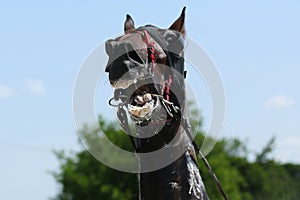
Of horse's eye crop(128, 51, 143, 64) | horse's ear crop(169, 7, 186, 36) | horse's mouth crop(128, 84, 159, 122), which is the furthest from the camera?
horse's ear crop(169, 7, 186, 36)

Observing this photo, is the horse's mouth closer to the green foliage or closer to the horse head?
the horse head

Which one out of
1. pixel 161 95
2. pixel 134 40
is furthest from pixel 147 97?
pixel 134 40

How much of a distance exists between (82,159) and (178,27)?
59372 millimetres

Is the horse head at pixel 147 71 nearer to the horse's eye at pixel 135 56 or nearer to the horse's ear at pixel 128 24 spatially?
the horse's eye at pixel 135 56

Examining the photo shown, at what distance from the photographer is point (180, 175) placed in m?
6.49

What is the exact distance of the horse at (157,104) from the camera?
6.15 m

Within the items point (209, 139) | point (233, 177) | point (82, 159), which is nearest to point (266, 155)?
point (233, 177)

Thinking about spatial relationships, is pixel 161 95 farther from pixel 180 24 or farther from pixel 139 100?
pixel 180 24

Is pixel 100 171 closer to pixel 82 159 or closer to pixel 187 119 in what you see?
pixel 82 159

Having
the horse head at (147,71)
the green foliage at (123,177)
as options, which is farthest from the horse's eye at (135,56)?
the green foliage at (123,177)

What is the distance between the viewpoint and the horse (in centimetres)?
615

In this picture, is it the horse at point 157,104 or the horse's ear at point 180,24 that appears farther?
the horse's ear at point 180,24

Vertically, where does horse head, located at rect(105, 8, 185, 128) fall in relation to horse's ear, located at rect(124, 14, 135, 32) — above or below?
below

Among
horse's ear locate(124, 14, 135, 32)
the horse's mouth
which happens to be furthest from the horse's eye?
horse's ear locate(124, 14, 135, 32)
